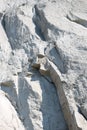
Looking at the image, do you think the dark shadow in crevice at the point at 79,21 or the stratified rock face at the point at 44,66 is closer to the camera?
the stratified rock face at the point at 44,66

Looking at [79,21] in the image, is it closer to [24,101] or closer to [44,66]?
[44,66]

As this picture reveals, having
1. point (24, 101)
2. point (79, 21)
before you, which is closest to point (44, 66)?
point (24, 101)

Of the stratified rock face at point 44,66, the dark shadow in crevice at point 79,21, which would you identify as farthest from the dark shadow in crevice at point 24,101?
the dark shadow in crevice at point 79,21

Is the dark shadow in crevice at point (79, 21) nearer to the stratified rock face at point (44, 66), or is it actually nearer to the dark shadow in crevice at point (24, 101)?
the stratified rock face at point (44, 66)

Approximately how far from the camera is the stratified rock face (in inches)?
448

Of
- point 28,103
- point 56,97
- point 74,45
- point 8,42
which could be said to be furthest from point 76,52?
Answer: point 8,42

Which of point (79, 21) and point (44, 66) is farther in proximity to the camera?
point (79, 21)

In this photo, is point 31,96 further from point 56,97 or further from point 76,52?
point 76,52

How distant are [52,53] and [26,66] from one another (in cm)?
115

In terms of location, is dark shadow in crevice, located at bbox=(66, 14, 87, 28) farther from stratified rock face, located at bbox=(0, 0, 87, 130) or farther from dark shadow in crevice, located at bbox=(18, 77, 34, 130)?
dark shadow in crevice, located at bbox=(18, 77, 34, 130)

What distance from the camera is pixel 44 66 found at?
12828 mm

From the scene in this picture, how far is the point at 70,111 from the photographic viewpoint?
10.8 metres

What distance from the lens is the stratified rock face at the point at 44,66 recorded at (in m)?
11.4

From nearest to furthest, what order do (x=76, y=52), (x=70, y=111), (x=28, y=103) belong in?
(x=70, y=111) → (x=28, y=103) → (x=76, y=52)
